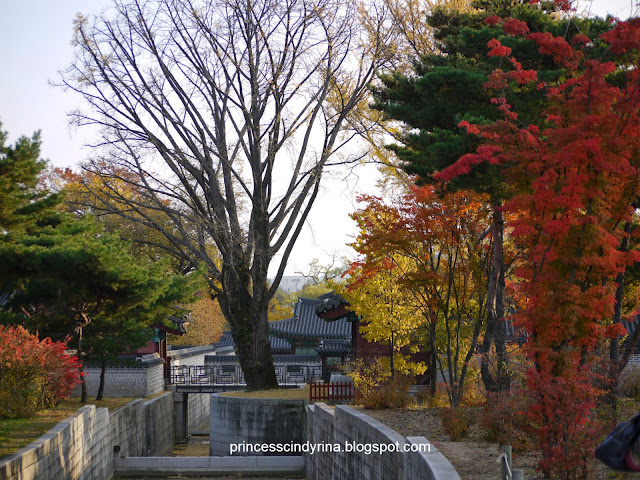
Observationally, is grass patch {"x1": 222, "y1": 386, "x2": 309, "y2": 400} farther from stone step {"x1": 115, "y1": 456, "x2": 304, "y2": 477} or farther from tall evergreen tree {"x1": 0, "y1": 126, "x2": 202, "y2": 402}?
tall evergreen tree {"x1": 0, "y1": 126, "x2": 202, "y2": 402}

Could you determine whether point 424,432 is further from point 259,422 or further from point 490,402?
point 259,422

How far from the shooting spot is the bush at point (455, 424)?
12680mm

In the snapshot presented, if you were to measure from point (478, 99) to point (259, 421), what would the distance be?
46.7 feet

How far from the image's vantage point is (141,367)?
101 ft

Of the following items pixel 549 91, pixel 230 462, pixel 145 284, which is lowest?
pixel 230 462

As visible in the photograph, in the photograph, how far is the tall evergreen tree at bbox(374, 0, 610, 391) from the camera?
1413 centimetres

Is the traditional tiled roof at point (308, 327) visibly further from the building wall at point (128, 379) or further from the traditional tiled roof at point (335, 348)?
the building wall at point (128, 379)

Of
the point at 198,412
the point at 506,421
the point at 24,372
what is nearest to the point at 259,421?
the point at 24,372

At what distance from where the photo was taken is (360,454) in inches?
550

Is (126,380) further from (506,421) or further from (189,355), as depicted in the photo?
(506,421)

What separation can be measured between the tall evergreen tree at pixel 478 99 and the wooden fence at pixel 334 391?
7.85 metres

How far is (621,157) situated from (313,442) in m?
12.6

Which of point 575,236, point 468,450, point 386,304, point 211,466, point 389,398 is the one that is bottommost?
point 211,466

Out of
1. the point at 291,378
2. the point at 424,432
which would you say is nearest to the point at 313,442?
the point at 424,432
